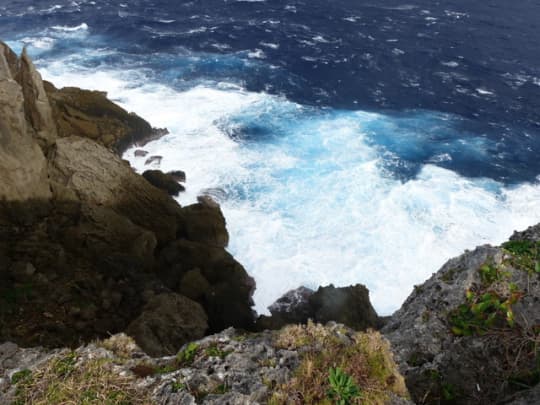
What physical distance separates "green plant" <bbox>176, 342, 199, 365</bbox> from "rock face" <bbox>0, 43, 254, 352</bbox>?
759 centimetres

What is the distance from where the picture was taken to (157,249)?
23.1 metres

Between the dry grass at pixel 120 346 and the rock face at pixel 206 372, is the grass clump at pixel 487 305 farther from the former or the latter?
the dry grass at pixel 120 346

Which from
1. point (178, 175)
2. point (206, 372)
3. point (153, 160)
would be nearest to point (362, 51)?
point (153, 160)

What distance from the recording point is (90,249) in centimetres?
2019

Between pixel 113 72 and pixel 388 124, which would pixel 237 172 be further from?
pixel 113 72

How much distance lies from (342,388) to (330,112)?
122 ft

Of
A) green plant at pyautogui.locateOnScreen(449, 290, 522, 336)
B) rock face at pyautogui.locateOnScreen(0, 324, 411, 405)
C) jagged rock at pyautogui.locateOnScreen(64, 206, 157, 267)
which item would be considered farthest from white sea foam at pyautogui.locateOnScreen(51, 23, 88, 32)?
green plant at pyautogui.locateOnScreen(449, 290, 522, 336)

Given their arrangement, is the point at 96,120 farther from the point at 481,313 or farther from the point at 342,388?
the point at 342,388

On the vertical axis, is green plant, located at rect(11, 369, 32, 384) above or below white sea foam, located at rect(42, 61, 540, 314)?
above

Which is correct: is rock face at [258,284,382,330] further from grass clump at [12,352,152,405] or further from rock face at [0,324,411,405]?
grass clump at [12,352,152,405]

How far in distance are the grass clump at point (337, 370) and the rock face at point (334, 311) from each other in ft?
39.4

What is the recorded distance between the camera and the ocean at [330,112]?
1094 inches

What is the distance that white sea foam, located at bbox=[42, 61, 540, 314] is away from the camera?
2597cm

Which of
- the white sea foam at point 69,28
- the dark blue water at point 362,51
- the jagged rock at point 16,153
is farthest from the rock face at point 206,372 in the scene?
the white sea foam at point 69,28
